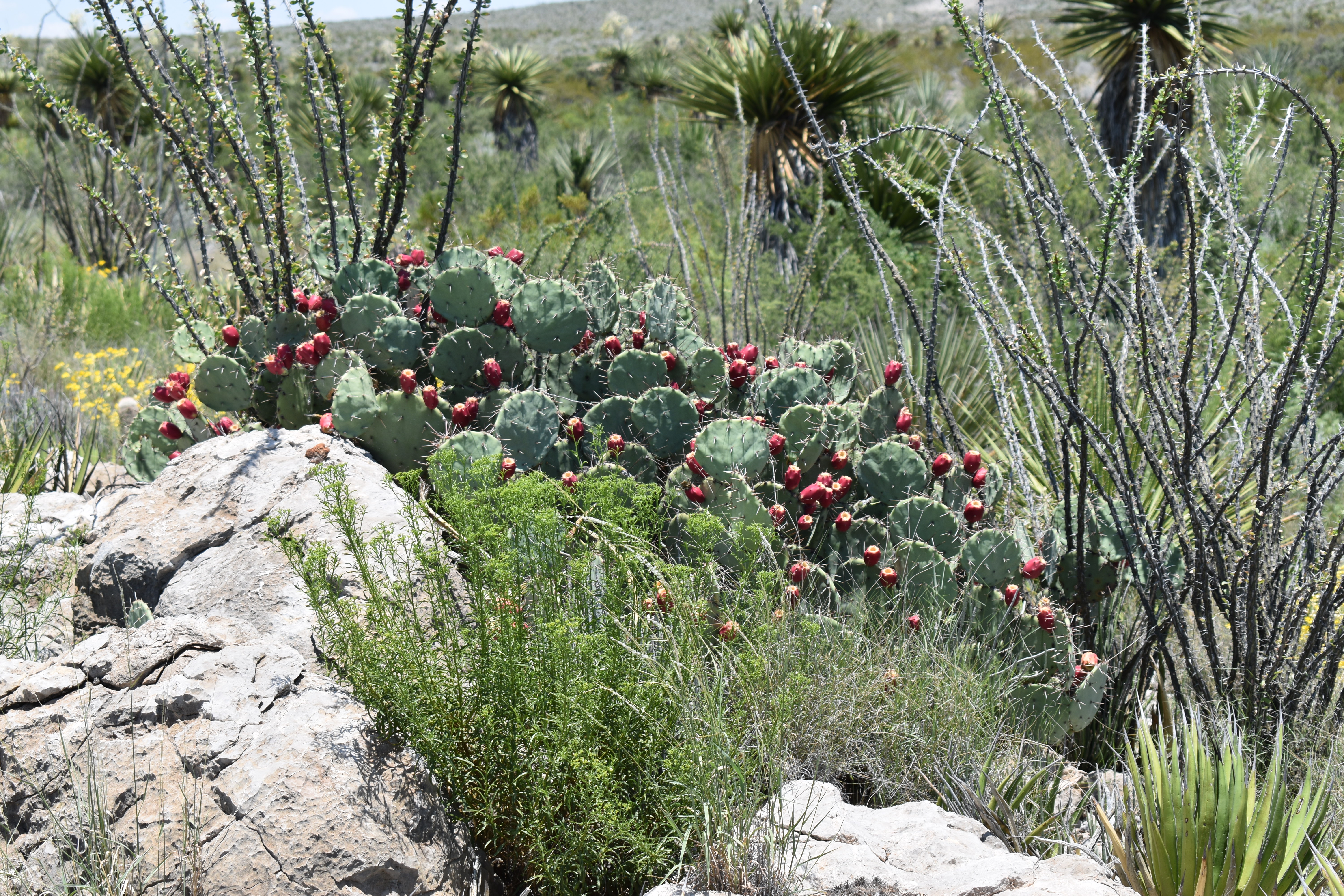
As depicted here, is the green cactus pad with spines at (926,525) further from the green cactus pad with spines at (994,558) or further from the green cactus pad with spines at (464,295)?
the green cactus pad with spines at (464,295)

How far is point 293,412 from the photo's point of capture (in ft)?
14.1

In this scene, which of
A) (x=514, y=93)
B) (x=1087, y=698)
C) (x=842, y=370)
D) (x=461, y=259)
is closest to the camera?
(x=1087, y=698)

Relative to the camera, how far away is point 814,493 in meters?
3.71

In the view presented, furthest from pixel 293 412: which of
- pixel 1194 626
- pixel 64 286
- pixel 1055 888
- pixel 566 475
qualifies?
pixel 64 286

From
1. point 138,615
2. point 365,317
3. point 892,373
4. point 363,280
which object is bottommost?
point 138,615

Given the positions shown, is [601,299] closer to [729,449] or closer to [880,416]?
[729,449]

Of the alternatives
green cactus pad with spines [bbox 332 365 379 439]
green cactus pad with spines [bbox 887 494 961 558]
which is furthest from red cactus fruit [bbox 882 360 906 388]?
green cactus pad with spines [bbox 332 365 379 439]

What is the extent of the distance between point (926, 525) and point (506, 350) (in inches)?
71.5

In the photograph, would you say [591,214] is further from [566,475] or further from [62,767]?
[62,767]

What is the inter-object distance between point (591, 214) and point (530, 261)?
782 millimetres

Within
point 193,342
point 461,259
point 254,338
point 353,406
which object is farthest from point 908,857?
point 193,342

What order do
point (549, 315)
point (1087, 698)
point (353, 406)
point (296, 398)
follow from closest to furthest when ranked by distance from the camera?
point (1087, 698) < point (353, 406) < point (549, 315) < point (296, 398)

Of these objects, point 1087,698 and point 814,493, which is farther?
point 814,493

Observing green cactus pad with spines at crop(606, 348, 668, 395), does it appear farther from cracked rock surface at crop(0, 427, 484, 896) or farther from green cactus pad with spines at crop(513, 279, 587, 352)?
cracked rock surface at crop(0, 427, 484, 896)
